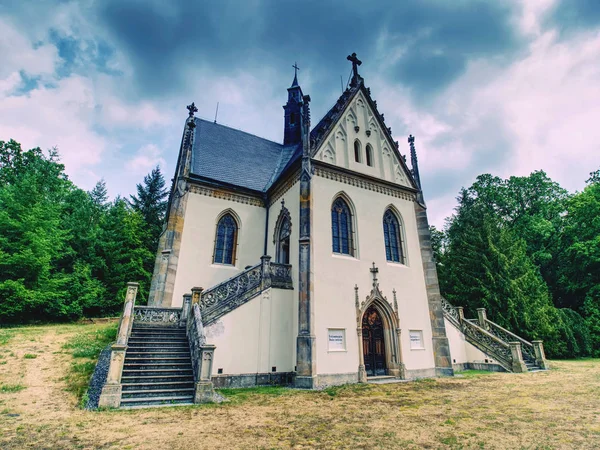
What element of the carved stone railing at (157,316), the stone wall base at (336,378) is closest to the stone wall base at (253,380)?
the stone wall base at (336,378)

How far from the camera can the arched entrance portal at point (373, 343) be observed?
1366cm

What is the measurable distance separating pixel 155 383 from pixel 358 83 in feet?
56.3

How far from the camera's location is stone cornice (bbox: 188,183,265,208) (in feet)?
53.7

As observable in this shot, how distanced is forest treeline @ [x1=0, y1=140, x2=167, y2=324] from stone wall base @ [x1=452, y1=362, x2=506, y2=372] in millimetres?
25478

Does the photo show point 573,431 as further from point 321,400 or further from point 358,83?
point 358,83

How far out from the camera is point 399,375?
535 inches

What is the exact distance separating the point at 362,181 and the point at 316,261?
5.31m

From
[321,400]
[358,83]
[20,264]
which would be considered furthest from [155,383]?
[20,264]

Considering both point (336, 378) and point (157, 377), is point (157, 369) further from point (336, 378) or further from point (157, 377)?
point (336, 378)

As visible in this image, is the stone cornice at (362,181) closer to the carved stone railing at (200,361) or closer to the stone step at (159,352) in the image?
the carved stone railing at (200,361)

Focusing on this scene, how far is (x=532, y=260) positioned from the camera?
2814 cm

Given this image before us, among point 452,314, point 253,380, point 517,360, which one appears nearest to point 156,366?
point 253,380

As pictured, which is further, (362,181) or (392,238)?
(392,238)

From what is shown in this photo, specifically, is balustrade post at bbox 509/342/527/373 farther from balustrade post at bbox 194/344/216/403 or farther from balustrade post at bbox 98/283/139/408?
balustrade post at bbox 98/283/139/408
